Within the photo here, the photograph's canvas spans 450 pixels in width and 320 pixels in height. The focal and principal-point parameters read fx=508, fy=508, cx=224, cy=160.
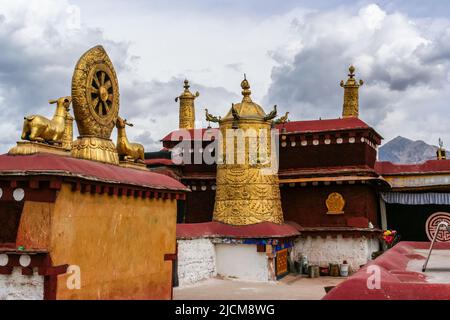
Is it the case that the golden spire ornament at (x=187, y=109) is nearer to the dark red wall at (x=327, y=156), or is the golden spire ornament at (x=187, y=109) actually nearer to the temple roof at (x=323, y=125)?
the temple roof at (x=323, y=125)

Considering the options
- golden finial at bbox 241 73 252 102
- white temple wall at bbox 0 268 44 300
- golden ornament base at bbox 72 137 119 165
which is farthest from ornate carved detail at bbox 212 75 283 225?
white temple wall at bbox 0 268 44 300

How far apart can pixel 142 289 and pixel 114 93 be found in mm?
4624

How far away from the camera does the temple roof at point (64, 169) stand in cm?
859

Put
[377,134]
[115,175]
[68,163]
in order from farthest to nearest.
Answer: [377,134] → [115,175] → [68,163]

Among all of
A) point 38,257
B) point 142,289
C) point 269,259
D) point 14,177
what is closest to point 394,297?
point 38,257

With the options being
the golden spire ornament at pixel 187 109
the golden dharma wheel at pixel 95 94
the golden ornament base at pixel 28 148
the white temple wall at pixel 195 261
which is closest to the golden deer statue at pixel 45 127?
the golden ornament base at pixel 28 148

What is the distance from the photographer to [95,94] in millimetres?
11305

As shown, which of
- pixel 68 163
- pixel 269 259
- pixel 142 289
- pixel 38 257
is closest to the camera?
pixel 38 257

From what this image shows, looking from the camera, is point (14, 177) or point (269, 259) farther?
point (269, 259)

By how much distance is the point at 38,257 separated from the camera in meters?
8.44

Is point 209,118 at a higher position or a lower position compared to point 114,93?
higher

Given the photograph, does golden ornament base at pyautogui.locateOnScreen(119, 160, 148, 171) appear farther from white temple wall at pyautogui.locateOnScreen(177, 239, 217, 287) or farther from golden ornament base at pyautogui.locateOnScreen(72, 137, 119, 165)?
white temple wall at pyautogui.locateOnScreen(177, 239, 217, 287)

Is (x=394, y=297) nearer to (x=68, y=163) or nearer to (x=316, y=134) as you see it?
(x=68, y=163)

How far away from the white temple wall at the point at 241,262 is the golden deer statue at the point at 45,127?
37.5 ft
